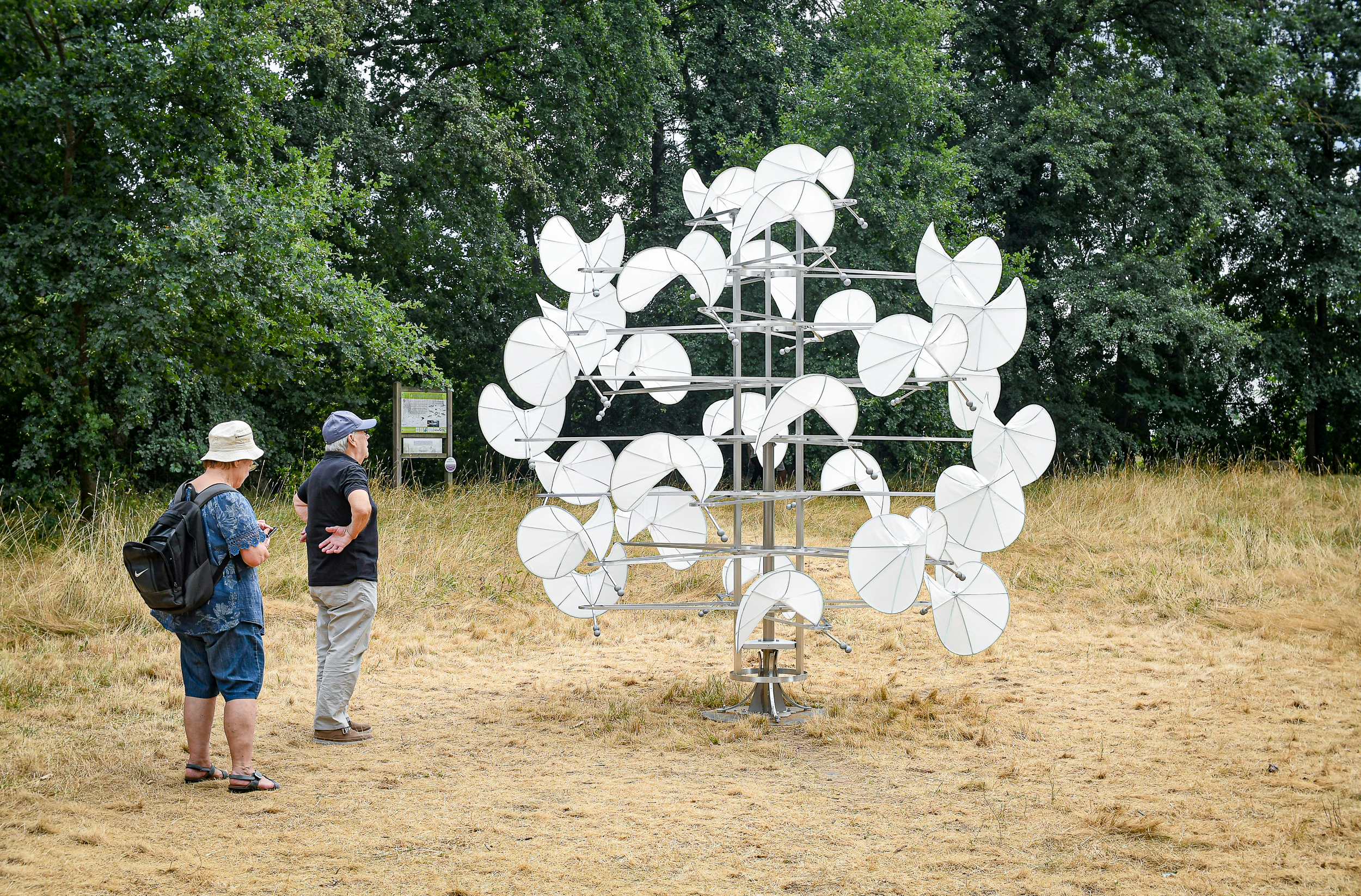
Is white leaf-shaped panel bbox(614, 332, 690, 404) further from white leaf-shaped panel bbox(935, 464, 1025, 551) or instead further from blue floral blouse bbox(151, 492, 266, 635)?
blue floral blouse bbox(151, 492, 266, 635)

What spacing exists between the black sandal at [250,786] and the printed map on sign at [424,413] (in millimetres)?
8771

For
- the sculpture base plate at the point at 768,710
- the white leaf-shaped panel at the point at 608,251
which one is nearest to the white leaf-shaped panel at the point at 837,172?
the white leaf-shaped panel at the point at 608,251

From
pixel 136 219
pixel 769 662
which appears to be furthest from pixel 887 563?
pixel 136 219

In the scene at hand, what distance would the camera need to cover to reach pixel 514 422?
216 inches

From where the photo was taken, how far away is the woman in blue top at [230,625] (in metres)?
4.18

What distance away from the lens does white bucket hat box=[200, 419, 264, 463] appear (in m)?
4.25

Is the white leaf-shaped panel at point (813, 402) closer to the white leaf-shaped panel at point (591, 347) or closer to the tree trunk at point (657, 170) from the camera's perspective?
the white leaf-shaped panel at point (591, 347)

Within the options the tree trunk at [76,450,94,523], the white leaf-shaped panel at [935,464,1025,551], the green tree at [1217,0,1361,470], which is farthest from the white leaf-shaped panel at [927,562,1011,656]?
the green tree at [1217,0,1361,470]

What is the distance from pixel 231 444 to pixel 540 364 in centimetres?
148

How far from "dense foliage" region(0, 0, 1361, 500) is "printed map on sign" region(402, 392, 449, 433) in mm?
333

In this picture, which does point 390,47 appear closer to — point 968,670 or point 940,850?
point 968,670

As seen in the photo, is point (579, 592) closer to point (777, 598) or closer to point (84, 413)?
point (777, 598)

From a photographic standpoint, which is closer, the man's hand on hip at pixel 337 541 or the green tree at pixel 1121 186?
the man's hand on hip at pixel 337 541

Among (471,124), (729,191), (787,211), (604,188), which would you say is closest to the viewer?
(787,211)
